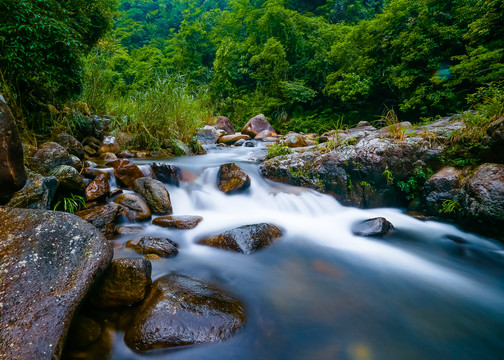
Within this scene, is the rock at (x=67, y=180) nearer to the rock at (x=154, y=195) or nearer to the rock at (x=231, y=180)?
the rock at (x=154, y=195)

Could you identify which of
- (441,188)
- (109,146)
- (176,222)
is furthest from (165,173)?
(441,188)

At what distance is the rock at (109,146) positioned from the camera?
6123mm

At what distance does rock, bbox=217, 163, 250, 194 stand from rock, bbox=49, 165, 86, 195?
8.04 ft

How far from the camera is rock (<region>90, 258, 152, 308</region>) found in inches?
74.2

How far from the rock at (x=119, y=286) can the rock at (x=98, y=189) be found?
2036mm

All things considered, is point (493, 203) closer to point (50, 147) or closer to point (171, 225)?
point (171, 225)

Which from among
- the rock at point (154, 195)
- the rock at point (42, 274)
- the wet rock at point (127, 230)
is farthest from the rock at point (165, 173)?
the rock at point (42, 274)

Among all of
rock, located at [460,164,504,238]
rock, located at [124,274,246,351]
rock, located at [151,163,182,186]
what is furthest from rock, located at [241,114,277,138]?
rock, located at [124,274,246,351]

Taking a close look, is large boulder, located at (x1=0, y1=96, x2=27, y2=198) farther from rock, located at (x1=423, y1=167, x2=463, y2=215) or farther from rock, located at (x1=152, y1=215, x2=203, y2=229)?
rock, located at (x1=423, y1=167, x2=463, y2=215)

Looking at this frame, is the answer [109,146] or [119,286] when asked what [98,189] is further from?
[109,146]

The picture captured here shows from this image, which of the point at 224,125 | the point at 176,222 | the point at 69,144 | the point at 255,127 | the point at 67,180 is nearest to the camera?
the point at 67,180

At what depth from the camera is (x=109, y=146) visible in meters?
6.27

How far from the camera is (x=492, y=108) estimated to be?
3.93 m

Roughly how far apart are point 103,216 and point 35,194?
2.47ft
